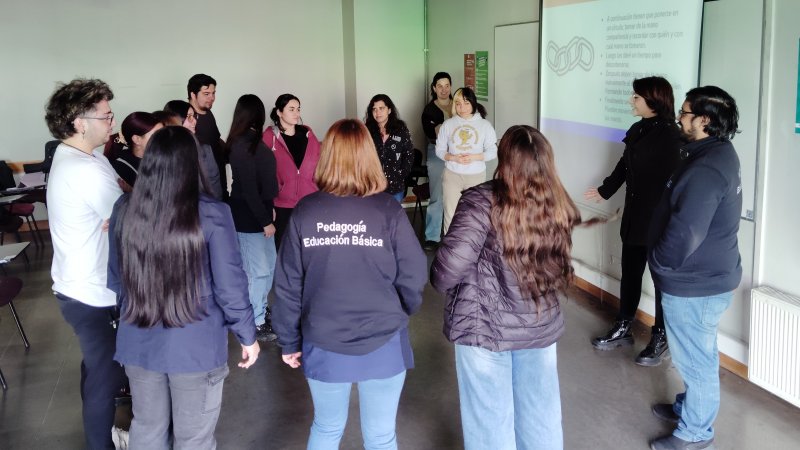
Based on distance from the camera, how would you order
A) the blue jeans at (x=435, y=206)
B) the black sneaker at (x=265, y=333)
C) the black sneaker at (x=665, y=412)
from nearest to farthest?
the black sneaker at (x=665, y=412), the black sneaker at (x=265, y=333), the blue jeans at (x=435, y=206)

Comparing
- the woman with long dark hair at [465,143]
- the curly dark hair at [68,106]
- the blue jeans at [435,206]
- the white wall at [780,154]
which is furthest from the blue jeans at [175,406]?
the blue jeans at [435,206]

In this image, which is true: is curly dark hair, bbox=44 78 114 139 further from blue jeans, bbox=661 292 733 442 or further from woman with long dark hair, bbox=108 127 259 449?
blue jeans, bbox=661 292 733 442

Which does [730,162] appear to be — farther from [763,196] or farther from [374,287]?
[374,287]

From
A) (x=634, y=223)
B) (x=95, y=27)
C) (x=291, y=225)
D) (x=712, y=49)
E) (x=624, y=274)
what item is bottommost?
(x=624, y=274)

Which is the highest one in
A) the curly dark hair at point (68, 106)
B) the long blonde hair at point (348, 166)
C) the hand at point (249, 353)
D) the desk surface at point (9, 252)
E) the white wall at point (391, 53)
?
the white wall at point (391, 53)

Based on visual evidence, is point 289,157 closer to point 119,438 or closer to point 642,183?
point 119,438

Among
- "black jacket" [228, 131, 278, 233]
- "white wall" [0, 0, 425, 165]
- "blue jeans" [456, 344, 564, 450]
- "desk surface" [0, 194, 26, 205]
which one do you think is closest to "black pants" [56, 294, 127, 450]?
"black jacket" [228, 131, 278, 233]

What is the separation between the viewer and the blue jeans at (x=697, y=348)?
2.87 m

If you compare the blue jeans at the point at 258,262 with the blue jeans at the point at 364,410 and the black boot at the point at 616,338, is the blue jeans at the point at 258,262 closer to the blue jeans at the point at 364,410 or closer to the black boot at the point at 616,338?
the blue jeans at the point at 364,410

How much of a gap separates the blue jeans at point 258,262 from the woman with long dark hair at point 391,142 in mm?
1417

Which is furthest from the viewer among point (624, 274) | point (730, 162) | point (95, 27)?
point (95, 27)

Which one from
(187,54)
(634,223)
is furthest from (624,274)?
(187,54)

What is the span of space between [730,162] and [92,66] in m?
6.89

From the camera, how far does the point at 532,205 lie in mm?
2199
